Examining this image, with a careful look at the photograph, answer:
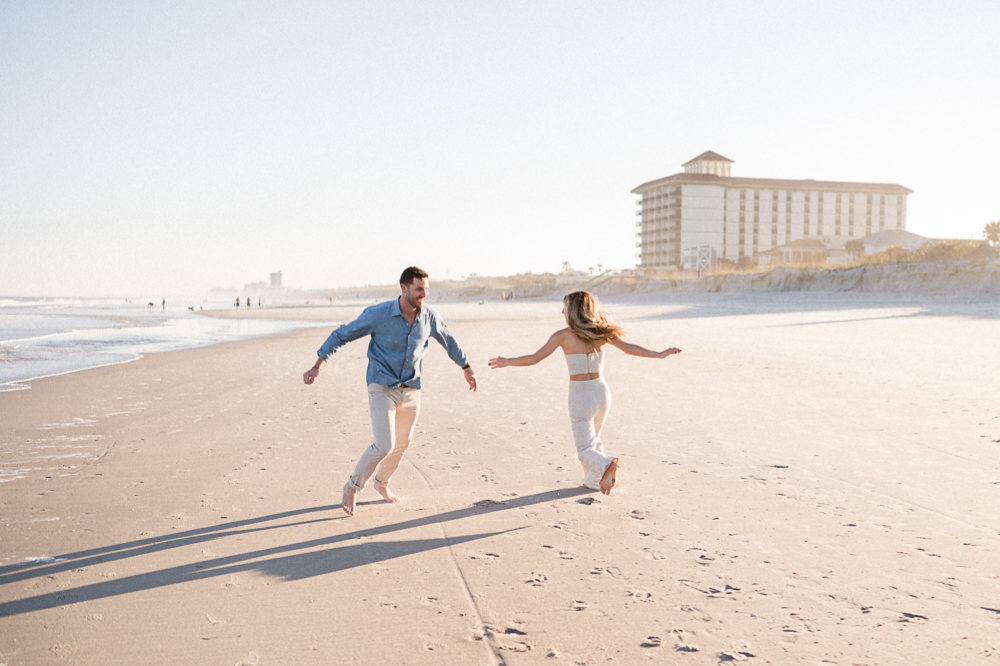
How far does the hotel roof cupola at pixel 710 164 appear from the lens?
10219 cm

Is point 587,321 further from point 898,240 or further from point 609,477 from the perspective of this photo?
point 898,240

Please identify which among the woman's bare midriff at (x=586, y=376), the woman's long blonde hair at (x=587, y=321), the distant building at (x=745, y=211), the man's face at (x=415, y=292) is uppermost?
the distant building at (x=745, y=211)

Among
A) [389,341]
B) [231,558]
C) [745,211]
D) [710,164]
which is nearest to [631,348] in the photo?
[389,341]

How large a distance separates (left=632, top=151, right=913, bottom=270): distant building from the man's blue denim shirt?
95.3m

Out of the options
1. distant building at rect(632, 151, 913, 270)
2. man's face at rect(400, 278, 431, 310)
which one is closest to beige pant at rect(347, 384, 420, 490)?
man's face at rect(400, 278, 431, 310)

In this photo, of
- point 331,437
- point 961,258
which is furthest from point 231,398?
point 961,258

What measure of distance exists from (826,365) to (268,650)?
12.0 metres

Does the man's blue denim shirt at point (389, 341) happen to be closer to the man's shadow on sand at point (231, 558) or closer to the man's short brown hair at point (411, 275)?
the man's short brown hair at point (411, 275)

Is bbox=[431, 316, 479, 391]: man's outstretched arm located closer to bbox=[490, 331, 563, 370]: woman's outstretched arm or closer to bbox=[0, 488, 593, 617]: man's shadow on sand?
bbox=[490, 331, 563, 370]: woman's outstretched arm

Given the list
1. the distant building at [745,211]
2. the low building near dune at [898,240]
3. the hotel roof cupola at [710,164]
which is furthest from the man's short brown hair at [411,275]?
the hotel roof cupola at [710,164]

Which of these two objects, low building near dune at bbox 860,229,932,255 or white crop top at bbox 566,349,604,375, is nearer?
white crop top at bbox 566,349,604,375

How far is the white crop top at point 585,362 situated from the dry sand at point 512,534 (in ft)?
3.33

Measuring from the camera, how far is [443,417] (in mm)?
8859

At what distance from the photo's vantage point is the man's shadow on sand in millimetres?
3752
